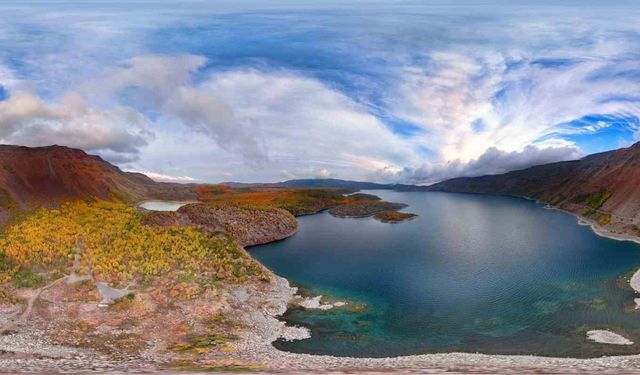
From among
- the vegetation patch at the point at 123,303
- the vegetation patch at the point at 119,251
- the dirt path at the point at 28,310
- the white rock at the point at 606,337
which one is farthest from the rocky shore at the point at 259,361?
the vegetation patch at the point at 119,251

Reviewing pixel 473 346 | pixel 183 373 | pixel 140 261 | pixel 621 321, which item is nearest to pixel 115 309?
pixel 140 261

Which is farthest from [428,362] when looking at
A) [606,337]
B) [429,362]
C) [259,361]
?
[606,337]

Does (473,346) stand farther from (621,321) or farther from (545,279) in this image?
(545,279)

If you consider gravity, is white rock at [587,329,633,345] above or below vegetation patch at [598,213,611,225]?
below

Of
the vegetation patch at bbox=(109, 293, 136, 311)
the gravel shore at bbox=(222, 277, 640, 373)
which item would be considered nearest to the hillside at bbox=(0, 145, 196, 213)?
the vegetation patch at bbox=(109, 293, 136, 311)

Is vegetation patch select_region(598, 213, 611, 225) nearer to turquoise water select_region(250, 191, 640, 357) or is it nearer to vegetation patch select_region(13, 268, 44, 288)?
turquoise water select_region(250, 191, 640, 357)

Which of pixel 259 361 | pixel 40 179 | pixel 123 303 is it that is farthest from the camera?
pixel 40 179

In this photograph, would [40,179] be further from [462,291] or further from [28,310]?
[462,291]

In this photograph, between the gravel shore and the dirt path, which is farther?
the dirt path

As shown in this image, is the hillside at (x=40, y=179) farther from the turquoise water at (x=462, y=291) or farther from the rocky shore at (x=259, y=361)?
the rocky shore at (x=259, y=361)
